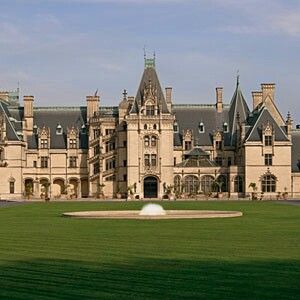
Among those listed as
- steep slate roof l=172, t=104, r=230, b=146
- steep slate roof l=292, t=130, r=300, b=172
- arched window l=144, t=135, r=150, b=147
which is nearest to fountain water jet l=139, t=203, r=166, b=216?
arched window l=144, t=135, r=150, b=147

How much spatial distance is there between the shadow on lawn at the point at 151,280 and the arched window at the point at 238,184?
80.3 m

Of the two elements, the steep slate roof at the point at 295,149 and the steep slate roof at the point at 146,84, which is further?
the steep slate roof at the point at 295,149

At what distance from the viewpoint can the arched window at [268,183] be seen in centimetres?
9962

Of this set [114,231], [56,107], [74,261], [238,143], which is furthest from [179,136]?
[74,261]

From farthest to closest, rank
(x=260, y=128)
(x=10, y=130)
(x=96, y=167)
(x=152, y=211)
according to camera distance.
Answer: (x=96, y=167) < (x=10, y=130) < (x=260, y=128) < (x=152, y=211)

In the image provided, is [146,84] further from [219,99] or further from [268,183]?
[268,183]

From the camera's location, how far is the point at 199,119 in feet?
353

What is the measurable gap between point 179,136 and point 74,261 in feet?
280

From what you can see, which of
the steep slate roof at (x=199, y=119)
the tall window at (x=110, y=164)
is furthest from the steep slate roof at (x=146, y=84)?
the tall window at (x=110, y=164)

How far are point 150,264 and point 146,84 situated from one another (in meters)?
83.1

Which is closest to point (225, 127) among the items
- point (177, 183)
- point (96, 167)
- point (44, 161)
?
point (177, 183)

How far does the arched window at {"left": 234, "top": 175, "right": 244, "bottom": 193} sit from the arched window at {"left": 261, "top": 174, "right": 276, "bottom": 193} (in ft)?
7.77

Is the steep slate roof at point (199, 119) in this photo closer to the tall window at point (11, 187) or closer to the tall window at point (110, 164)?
the tall window at point (110, 164)

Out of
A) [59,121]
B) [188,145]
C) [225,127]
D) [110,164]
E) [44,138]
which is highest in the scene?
[59,121]
